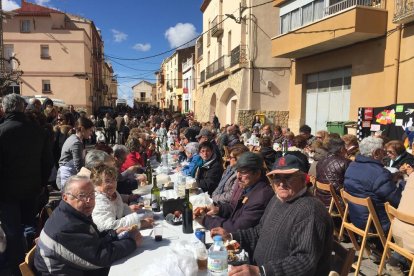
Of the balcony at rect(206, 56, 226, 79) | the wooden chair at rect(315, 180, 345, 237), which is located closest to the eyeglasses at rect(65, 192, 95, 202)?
the wooden chair at rect(315, 180, 345, 237)

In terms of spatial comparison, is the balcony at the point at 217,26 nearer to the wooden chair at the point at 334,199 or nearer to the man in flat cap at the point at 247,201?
the wooden chair at the point at 334,199

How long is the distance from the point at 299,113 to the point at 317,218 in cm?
1395

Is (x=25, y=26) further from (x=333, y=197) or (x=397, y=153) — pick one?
(x=333, y=197)

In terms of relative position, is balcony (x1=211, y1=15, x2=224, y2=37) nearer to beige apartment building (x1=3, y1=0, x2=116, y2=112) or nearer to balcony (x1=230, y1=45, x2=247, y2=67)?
balcony (x1=230, y1=45, x2=247, y2=67)

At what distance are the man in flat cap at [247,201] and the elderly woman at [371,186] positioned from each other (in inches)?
57.7

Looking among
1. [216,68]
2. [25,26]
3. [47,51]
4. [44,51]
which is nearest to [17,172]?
[216,68]

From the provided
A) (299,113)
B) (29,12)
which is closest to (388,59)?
(299,113)

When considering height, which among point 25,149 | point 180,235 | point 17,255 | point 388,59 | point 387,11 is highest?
point 387,11

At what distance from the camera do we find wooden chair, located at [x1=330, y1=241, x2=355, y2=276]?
2.13m

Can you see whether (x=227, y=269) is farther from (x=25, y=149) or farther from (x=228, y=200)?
(x=25, y=149)

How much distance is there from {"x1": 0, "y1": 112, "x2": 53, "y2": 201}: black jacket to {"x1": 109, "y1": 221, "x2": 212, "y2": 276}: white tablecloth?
1.69 m

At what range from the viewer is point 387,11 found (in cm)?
1072

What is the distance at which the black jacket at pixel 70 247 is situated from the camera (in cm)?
225

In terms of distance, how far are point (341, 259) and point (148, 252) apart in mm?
1432
